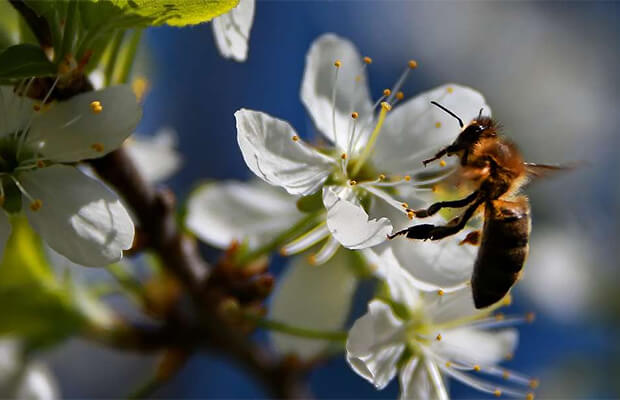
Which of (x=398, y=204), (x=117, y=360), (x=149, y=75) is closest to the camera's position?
(x=398, y=204)

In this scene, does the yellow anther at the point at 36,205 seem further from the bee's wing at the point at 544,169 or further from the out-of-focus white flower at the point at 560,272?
the out-of-focus white flower at the point at 560,272

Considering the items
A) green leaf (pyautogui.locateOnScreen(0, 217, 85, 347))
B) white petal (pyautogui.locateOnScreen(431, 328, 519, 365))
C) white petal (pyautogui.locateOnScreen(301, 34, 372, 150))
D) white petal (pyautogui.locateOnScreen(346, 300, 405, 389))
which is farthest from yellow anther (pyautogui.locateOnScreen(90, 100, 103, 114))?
white petal (pyautogui.locateOnScreen(431, 328, 519, 365))

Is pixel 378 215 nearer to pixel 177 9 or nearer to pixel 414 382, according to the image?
pixel 414 382

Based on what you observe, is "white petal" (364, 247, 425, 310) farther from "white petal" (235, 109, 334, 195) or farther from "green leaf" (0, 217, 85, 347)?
"green leaf" (0, 217, 85, 347)

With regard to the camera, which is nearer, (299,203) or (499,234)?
(499,234)

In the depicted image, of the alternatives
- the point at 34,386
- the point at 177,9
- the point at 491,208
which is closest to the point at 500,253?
the point at 491,208

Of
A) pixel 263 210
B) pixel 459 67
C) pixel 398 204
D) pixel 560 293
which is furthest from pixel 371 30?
pixel 398 204

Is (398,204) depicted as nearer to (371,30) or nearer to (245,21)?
(245,21)
